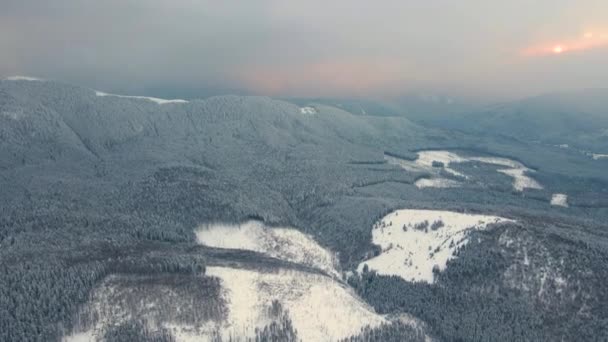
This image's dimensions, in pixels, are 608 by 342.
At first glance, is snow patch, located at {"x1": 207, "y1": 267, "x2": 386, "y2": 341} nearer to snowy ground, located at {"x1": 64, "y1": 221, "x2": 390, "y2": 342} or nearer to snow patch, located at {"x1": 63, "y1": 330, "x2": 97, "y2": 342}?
snowy ground, located at {"x1": 64, "y1": 221, "x2": 390, "y2": 342}

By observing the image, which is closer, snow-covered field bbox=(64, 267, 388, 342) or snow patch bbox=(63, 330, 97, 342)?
snow patch bbox=(63, 330, 97, 342)

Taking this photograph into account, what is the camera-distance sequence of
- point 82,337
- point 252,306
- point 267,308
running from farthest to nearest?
point 252,306 < point 267,308 < point 82,337

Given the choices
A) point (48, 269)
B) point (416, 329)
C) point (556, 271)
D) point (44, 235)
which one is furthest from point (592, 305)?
point (44, 235)

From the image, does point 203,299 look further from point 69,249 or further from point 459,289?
point 459,289

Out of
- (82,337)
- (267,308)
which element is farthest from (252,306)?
(82,337)

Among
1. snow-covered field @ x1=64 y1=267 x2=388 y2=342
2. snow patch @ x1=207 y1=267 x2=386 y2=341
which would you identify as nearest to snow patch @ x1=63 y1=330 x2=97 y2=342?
snow-covered field @ x1=64 y1=267 x2=388 y2=342

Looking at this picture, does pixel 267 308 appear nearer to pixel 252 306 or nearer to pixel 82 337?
pixel 252 306

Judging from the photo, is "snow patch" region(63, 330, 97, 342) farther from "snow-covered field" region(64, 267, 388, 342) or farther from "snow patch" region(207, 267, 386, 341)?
"snow patch" region(207, 267, 386, 341)

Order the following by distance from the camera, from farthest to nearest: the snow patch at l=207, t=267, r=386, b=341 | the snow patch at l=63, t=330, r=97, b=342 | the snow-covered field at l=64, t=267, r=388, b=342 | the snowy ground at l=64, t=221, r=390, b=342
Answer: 1. the snow patch at l=207, t=267, r=386, b=341
2. the snowy ground at l=64, t=221, r=390, b=342
3. the snow-covered field at l=64, t=267, r=388, b=342
4. the snow patch at l=63, t=330, r=97, b=342

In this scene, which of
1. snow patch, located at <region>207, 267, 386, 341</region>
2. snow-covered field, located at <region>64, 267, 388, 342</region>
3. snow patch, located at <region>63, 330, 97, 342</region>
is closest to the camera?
snow patch, located at <region>63, 330, 97, 342</region>

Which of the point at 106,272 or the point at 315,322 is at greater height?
the point at 106,272

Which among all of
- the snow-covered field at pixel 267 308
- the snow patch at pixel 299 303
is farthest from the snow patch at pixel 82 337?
the snow patch at pixel 299 303
